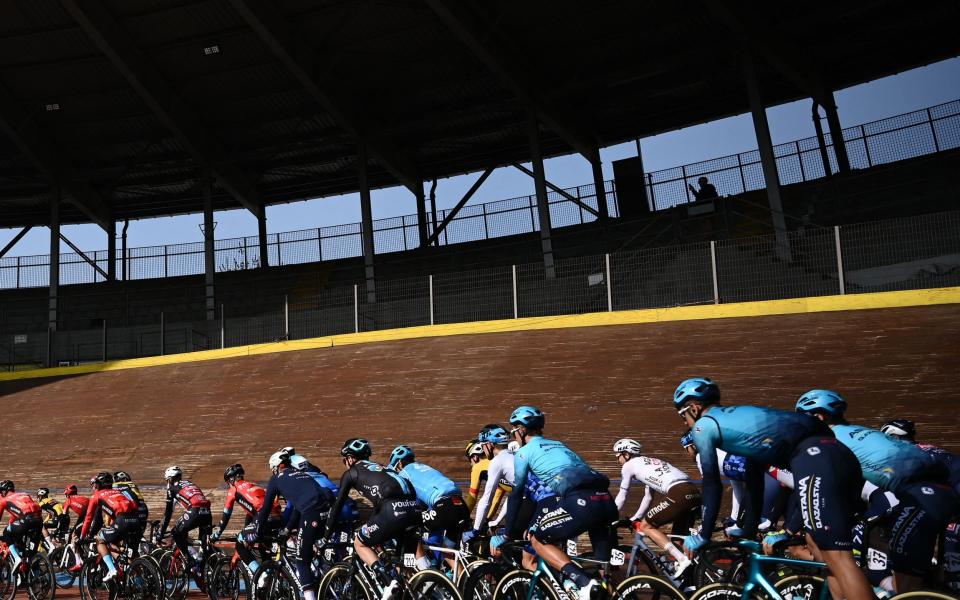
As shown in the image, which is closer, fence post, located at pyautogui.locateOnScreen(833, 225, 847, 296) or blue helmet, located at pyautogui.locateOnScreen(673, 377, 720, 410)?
blue helmet, located at pyautogui.locateOnScreen(673, 377, 720, 410)

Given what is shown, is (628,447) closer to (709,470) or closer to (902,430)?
(902,430)

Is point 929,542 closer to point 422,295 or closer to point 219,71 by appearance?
point 422,295

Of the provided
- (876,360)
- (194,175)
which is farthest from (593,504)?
(194,175)

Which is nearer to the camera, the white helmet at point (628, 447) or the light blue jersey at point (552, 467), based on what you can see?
the light blue jersey at point (552, 467)

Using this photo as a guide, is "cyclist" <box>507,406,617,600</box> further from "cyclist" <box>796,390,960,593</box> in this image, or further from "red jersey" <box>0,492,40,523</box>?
"red jersey" <box>0,492,40,523</box>

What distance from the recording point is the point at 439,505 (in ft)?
20.7

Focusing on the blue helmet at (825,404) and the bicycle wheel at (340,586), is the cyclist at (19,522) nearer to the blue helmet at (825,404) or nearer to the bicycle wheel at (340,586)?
the bicycle wheel at (340,586)

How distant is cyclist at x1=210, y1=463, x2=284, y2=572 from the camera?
6.93m

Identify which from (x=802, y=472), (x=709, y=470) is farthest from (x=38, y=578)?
(x=802, y=472)

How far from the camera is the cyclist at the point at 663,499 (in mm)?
5969

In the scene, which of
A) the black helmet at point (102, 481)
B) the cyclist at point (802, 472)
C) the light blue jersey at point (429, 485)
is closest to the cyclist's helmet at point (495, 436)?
the light blue jersey at point (429, 485)

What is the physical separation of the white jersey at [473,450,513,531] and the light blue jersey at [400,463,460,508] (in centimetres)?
27

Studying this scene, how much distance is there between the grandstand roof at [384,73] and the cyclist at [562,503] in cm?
1543

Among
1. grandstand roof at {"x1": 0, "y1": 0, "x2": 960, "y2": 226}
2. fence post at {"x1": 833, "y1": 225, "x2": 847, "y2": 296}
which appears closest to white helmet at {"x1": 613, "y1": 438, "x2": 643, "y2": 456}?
fence post at {"x1": 833, "y1": 225, "x2": 847, "y2": 296}
